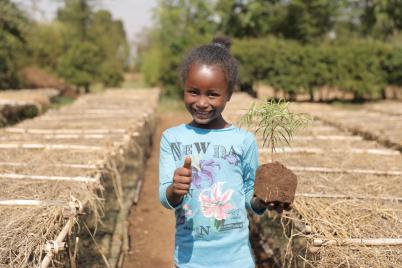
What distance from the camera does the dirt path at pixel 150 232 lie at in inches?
201

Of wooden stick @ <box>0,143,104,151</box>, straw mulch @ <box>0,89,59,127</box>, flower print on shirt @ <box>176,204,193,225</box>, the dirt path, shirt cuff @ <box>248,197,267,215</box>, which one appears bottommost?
the dirt path

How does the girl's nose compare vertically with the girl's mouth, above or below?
above

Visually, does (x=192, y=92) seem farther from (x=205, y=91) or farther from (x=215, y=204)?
(x=215, y=204)

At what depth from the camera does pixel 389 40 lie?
35750 mm

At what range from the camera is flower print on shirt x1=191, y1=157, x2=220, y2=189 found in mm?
2010

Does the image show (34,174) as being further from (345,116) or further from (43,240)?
(345,116)

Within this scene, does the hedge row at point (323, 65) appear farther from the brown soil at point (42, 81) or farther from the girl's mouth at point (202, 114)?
the girl's mouth at point (202, 114)

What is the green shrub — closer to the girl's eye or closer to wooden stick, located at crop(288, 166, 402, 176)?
wooden stick, located at crop(288, 166, 402, 176)

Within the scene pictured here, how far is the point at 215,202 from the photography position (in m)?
2.02

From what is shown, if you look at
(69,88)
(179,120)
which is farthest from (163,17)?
(179,120)

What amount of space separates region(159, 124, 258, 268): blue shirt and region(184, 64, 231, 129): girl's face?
0.37ft

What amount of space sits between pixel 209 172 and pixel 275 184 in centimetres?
34

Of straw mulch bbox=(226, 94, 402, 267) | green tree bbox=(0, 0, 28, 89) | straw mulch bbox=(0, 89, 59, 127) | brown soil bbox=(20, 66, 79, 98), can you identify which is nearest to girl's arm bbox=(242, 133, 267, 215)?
straw mulch bbox=(226, 94, 402, 267)

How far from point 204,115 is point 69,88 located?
88.3 feet
